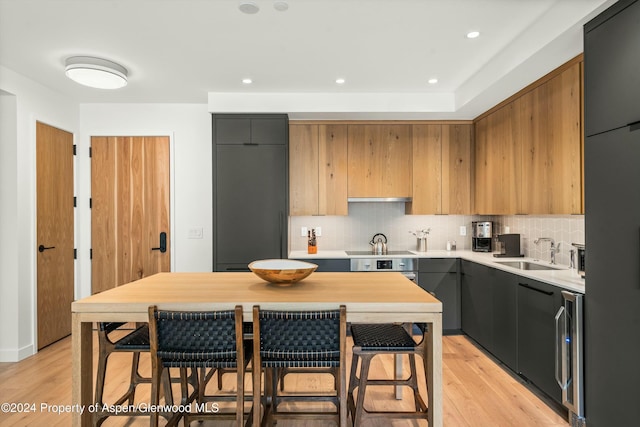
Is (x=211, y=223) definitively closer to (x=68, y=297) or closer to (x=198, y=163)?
(x=198, y=163)

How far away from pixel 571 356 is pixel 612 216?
89 cm

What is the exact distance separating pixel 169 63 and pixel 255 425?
9.57 ft

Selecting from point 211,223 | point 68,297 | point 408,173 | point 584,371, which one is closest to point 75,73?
point 211,223

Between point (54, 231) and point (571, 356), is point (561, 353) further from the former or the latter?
point (54, 231)

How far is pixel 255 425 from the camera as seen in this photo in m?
1.91

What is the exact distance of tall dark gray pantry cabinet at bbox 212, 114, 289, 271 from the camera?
407 centimetres

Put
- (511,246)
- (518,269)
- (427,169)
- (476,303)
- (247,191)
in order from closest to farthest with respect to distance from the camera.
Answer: (518,269) < (476,303) < (511,246) < (247,191) < (427,169)

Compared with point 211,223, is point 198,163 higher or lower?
higher

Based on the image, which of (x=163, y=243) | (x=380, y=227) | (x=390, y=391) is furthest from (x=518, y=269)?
(x=163, y=243)

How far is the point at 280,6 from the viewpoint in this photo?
2.38 metres

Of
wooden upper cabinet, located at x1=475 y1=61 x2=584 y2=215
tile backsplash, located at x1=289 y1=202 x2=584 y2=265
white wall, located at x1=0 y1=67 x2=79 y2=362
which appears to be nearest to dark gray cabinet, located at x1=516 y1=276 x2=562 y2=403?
wooden upper cabinet, located at x1=475 y1=61 x2=584 y2=215

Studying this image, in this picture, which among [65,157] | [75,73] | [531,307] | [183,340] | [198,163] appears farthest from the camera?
[198,163]

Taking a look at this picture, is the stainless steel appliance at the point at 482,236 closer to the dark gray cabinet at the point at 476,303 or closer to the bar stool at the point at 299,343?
the dark gray cabinet at the point at 476,303

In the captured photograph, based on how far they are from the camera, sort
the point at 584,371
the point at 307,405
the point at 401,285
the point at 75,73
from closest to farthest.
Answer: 1. the point at 584,371
2. the point at 401,285
3. the point at 307,405
4. the point at 75,73
